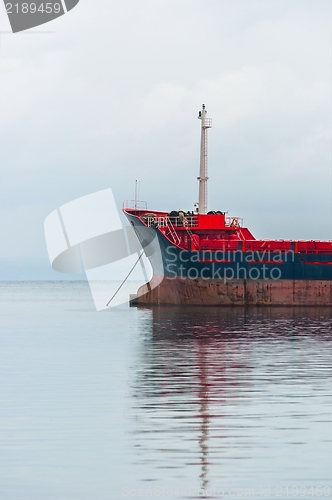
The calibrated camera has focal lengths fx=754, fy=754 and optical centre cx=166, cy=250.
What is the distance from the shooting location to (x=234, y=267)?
4334 cm

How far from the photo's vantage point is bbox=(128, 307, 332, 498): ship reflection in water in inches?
385

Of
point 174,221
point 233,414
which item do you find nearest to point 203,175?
point 174,221

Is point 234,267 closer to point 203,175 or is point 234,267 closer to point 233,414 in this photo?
point 203,175

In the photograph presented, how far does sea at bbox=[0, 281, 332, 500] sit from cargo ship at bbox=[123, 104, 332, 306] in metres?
17.1

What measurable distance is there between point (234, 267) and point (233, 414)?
30.1 meters

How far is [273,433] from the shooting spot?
39.5 feet

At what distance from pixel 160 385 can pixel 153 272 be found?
1229 inches

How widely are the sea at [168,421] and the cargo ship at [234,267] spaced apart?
56.0 feet

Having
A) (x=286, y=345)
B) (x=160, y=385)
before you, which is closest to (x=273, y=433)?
(x=160, y=385)

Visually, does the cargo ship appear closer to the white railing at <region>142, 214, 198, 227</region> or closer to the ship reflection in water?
the white railing at <region>142, 214, 198, 227</region>

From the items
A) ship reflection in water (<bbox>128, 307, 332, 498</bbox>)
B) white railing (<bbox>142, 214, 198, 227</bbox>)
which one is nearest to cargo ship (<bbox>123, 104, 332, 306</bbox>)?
white railing (<bbox>142, 214, 198, 227</bbox>)

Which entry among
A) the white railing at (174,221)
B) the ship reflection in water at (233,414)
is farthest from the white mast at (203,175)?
the ship reflection in water at (233,414)

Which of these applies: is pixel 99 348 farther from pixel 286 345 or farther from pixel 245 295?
pixel 245 295

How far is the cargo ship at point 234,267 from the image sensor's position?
43.4 meters
